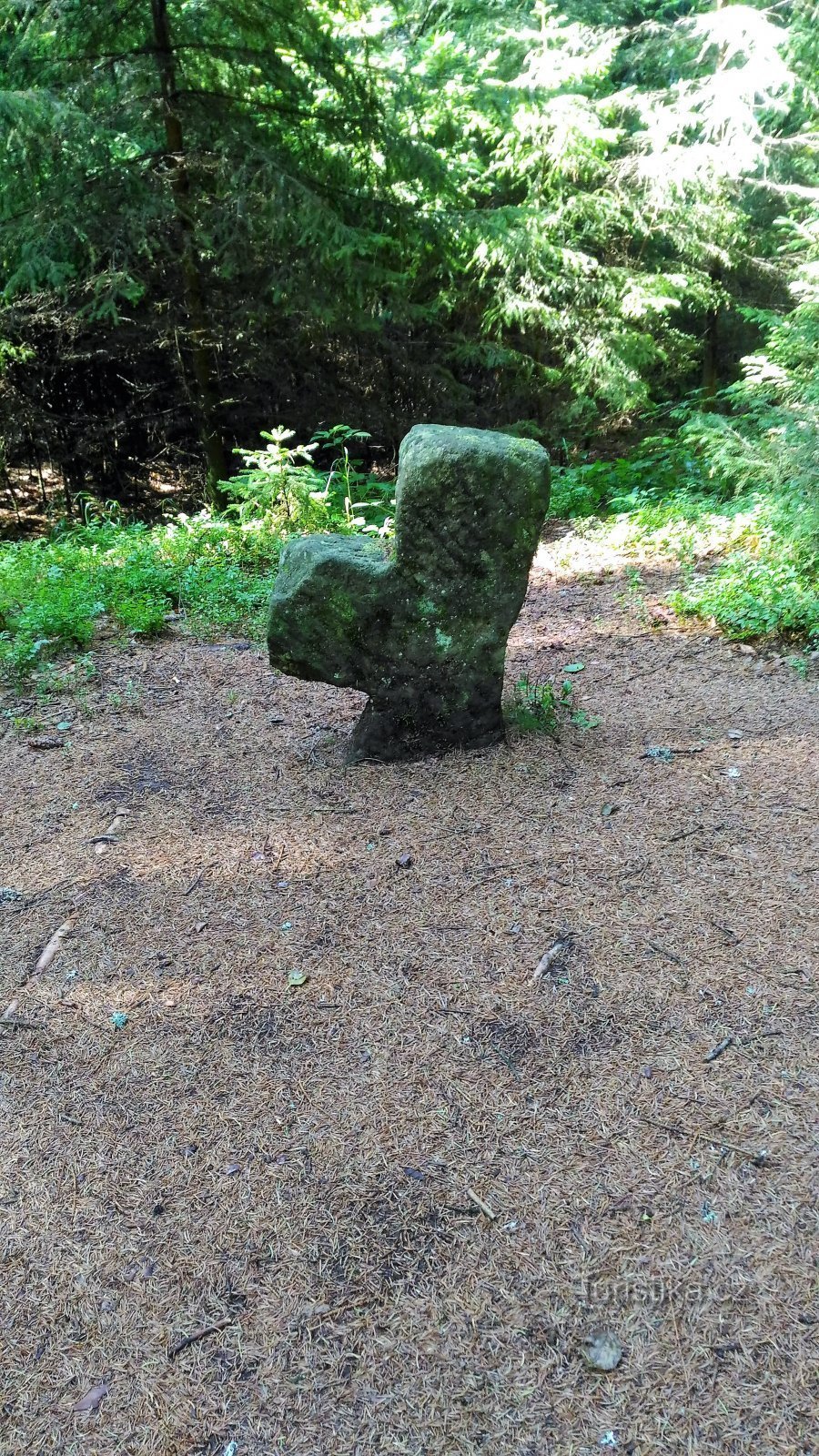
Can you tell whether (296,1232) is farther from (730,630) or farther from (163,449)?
(163,449)

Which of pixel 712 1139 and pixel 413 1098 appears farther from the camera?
pixel 413 1098

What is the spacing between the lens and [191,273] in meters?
8.55

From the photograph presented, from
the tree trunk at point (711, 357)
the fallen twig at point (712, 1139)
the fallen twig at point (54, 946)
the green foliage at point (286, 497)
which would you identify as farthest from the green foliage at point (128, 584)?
the tree trunk at point (711, 357)

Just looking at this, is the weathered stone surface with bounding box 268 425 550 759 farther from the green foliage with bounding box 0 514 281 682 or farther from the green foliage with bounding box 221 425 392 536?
the green foliage with bounding box 221 425 392 536

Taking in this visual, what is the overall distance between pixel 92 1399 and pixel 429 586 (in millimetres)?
2913

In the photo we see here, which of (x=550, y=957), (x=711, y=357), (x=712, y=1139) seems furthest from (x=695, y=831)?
(x=711, y=357)

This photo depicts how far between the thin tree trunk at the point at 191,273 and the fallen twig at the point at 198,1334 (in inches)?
322

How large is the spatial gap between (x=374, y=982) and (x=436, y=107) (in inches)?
366

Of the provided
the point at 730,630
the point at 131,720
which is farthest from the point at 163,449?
the point at 730,630

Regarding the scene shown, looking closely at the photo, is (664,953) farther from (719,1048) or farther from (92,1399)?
(92,1399)

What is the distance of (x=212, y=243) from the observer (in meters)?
8.23

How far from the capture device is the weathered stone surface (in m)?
3.67

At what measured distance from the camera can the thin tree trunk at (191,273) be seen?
25.4 feet

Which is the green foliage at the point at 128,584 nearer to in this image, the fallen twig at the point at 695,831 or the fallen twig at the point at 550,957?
the fallen twig at the point at 695,831
